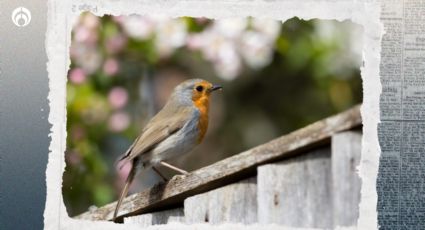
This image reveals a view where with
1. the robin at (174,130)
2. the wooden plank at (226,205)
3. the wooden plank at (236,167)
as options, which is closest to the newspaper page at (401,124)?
the wooden plank at (236,167)

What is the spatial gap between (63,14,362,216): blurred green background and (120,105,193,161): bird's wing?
316mm

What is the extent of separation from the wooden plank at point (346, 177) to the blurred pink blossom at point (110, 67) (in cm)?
128

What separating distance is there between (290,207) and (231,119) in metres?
2.07

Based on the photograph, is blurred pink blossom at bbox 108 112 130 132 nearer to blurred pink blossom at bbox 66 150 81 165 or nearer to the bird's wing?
blurred pink blossom at bbox 66 150 81 165

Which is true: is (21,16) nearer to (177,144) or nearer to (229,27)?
(177,144)

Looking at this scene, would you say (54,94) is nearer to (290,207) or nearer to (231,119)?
(290,207)

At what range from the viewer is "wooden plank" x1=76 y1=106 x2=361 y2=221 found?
3816 millimetres

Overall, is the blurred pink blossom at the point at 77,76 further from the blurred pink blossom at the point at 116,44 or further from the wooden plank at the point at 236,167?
the wooden plank at the point at 236,167

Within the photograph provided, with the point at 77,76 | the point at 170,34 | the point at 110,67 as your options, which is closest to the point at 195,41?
the point at 170,34

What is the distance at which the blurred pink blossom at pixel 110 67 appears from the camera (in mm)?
4965

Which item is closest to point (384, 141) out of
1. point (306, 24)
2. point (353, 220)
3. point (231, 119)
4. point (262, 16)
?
point (353, 220)

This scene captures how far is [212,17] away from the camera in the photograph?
4.26 metres

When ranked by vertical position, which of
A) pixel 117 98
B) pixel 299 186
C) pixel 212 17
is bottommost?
pixel 299 186

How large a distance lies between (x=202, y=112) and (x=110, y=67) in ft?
2.47
